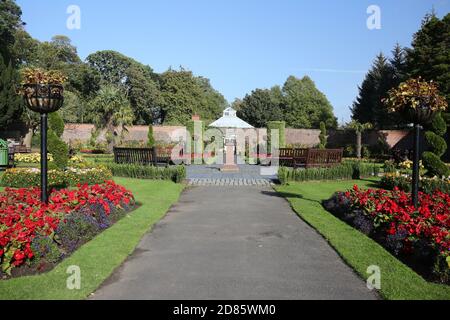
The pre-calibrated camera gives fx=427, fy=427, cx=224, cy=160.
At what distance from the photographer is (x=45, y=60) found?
49.3 metres

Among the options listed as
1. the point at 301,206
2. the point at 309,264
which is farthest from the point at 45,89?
the point at 301,206

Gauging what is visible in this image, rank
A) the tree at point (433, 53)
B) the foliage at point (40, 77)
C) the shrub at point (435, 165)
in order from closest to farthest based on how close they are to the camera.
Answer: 1. the foliage at point (40, 77)
2. the shrub at point (435, 165)
3. the tree at point (433, 53)

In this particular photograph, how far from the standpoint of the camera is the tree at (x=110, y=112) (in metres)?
32.5

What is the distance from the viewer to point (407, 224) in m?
6.44

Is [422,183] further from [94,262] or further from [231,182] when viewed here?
[94,262]

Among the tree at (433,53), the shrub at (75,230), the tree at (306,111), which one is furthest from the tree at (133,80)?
the shrub at (75,230)

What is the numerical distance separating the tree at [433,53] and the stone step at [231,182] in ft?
61.1

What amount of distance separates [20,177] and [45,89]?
6041mm

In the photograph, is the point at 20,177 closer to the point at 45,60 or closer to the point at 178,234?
the point at 178,234

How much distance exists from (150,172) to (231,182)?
312 cm

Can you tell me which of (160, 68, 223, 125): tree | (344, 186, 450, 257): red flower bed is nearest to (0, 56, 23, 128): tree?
(160, 68, 223, 125): tree

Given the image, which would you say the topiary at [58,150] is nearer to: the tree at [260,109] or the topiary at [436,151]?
the topiary at [436,151]

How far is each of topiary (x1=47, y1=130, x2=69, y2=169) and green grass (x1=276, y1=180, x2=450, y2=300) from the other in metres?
7.54

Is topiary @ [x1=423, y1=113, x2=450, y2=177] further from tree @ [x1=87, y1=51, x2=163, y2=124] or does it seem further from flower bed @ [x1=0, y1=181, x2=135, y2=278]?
tree @ [x1=87, y1=51, x2=163, y2=124]
